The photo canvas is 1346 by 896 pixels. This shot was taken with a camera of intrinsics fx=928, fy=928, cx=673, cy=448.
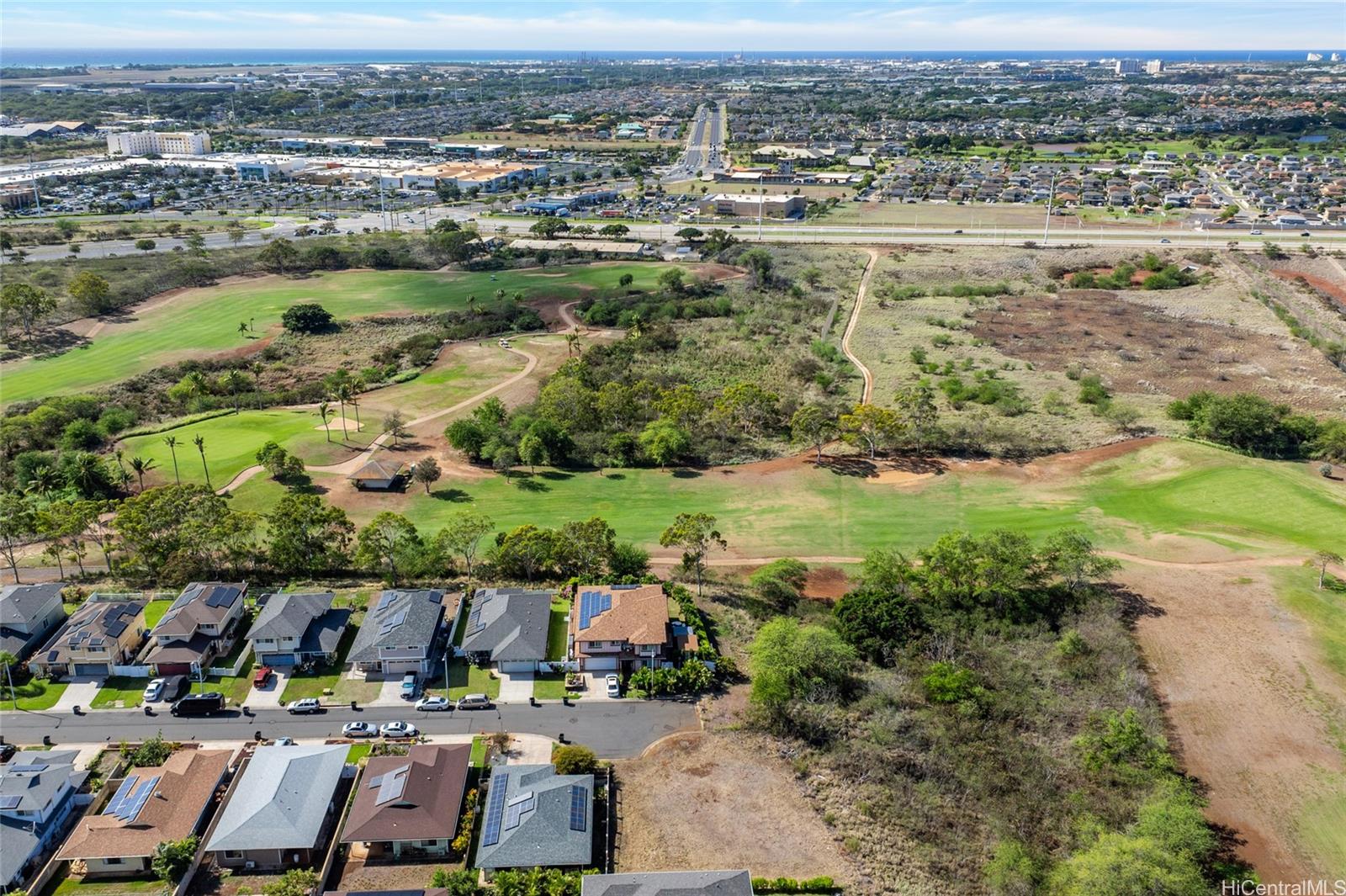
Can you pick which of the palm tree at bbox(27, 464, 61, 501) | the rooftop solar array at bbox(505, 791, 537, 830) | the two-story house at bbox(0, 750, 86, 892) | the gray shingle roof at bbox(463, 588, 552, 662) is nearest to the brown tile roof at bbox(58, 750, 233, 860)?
the two-story house at bbox(0, 750, 86, 892)

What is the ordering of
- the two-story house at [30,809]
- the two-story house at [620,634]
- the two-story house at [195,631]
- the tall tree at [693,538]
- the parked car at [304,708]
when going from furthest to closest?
the tall tree at [693,538] → the two-story house at [620,634] → the two-story house at [195,631] → the parked car at [304,708] → the two-story house at [30,809]

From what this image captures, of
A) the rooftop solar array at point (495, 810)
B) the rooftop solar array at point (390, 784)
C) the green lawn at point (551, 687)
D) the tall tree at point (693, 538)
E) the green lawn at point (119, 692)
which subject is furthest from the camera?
the tall tree at point (693, 538)

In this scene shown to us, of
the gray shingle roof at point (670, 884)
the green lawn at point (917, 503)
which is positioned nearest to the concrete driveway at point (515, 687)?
the gray shingle roof at point (670, 884)

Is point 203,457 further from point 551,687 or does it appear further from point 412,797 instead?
point 412,797

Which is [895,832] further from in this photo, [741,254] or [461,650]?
[741,254]

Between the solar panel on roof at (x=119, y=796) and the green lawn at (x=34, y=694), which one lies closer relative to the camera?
the solar panel on roof at (x=119, y=796)

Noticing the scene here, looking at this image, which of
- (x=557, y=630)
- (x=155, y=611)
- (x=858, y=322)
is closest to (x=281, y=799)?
(x=557, y=630)

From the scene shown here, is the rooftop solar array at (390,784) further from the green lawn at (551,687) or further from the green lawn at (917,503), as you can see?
the green lawn at (917,503)
